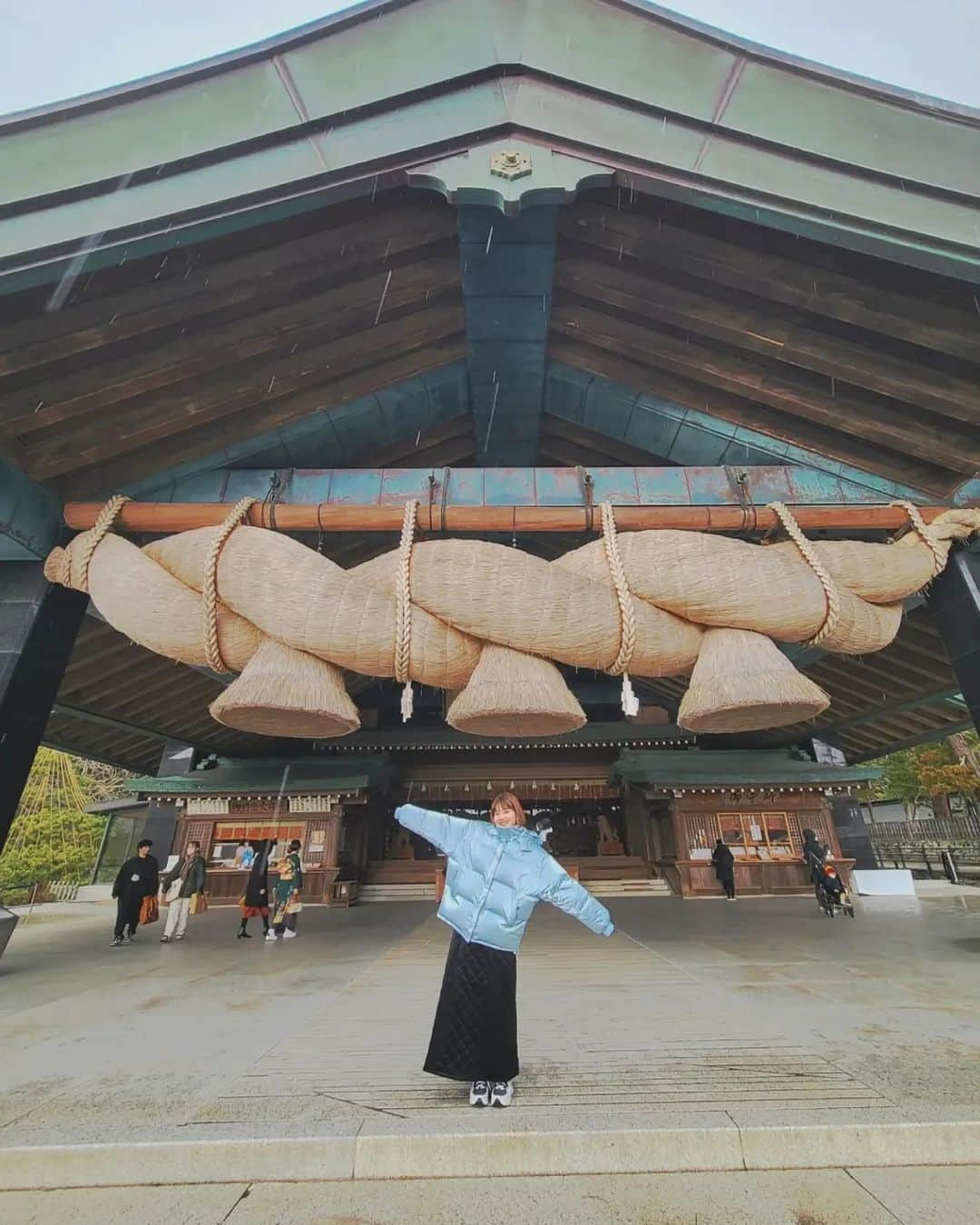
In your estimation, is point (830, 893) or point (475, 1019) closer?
A: point (475, 1019)

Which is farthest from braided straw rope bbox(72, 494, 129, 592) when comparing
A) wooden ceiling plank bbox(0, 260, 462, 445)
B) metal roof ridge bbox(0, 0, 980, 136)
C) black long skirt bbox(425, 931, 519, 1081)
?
black long skirt bbox(425, 931, 519, 1081)

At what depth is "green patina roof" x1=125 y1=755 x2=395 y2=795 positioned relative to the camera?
1084 centimetres

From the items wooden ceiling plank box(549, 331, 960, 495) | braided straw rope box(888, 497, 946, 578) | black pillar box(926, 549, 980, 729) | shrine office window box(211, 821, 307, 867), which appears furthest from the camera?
shrine office window box(211, 821, 307, 867)

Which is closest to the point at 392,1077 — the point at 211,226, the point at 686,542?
the point at 686,542

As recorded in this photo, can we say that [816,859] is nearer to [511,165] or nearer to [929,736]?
[929,736]

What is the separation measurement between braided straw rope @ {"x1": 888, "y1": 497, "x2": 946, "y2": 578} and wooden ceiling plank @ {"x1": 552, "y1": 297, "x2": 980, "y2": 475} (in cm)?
41

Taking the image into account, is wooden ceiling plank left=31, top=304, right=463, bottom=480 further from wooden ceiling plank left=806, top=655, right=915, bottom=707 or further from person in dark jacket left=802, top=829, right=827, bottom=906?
person in dark jacket left=802, top=829, right=827, bottom=906

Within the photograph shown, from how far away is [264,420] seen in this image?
3.71m

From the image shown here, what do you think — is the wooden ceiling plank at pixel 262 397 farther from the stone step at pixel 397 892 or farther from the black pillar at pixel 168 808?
the stone step at pixel 397 892

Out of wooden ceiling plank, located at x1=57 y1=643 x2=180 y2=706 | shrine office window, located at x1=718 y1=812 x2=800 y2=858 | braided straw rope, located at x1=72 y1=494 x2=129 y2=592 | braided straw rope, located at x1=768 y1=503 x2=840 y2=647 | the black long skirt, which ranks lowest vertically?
the black long skirt

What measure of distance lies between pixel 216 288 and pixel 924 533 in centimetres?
400

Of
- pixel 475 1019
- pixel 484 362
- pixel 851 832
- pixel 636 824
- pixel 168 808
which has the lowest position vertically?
pixel 475 1019

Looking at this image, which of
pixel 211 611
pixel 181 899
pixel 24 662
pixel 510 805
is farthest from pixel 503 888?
pixel 181 899

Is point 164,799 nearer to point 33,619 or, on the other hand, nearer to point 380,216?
point 33,619
